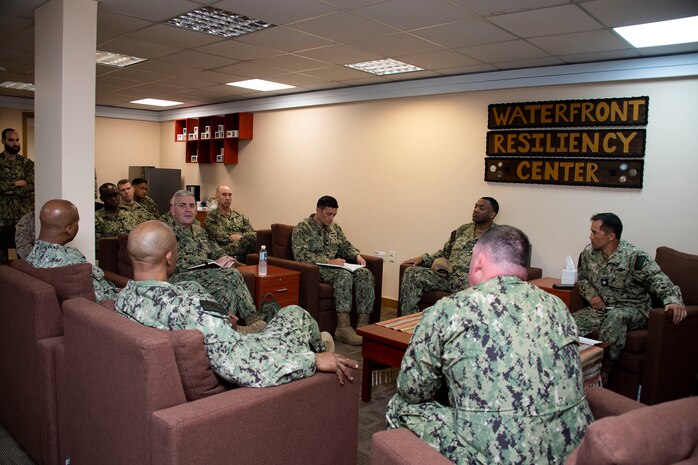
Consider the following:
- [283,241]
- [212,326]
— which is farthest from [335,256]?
[212,326]

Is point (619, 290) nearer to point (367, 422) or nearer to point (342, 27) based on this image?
point (367, 422)

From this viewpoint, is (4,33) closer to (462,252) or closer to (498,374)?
(462,252)

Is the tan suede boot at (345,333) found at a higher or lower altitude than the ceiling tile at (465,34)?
lower

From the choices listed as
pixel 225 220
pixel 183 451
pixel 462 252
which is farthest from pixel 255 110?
pixel 183 451

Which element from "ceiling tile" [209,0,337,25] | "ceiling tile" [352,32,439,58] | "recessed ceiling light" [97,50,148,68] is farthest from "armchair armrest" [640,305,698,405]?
"recessed ceiling light" [97,50,148,68]

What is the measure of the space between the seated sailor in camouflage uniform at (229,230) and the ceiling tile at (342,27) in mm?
2383

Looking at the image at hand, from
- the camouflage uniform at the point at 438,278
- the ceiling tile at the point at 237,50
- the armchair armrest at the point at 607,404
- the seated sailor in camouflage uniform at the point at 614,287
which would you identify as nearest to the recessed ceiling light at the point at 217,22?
the ceiling tile at the point at 237,50

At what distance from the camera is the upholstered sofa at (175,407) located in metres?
1.77

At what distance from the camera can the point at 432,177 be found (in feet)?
20.1

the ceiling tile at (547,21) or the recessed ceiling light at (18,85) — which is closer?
the ceiling tile at (547,21)

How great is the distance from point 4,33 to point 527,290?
5058 mm

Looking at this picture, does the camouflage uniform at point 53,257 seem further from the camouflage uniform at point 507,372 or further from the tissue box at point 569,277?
the tissue box at point 569,277

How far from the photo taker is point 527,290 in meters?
1.67

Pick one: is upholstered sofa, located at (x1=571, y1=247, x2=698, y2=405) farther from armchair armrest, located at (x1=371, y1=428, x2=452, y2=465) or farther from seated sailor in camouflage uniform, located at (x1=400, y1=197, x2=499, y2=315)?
armchair armrest, located at (x1=371, y1=428, x2=452, y2=465)
